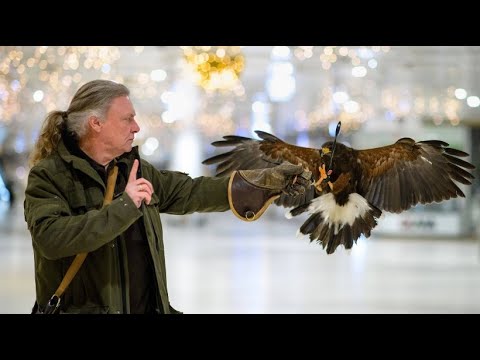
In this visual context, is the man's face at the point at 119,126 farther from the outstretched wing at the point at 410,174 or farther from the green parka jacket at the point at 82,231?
the outstretched wing at the point at 410,174

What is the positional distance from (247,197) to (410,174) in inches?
28.5

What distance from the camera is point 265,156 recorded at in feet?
9.33

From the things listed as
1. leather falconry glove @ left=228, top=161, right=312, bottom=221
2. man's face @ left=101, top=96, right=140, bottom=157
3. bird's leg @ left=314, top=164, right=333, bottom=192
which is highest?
man's face @ left=101, top=96, right=140, bottom=157

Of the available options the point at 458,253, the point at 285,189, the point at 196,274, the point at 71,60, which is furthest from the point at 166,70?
the point at 285,189

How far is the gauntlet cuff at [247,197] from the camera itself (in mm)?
2330

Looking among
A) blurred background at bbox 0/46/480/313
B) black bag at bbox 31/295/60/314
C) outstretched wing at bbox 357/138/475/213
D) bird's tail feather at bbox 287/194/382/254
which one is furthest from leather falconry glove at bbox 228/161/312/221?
blurred background at bbox 0/46/480/313

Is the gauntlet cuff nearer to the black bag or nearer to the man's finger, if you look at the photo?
the man's finger

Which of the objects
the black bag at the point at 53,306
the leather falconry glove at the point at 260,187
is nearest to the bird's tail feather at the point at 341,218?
the leather falconry glove at the point at 260,187

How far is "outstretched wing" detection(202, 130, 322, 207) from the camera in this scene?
2734mm

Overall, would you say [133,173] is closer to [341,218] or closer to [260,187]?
[260,187]

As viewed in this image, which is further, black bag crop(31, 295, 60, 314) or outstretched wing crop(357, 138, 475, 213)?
outstretched wing crop(357, 138, 475, 213)

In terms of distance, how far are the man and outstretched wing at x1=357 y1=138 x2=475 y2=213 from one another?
0.51m

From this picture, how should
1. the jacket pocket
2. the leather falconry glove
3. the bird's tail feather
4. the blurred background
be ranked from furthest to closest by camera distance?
the blurred background, the bird's tail feather, the leather falconry glove, the jacket pocket

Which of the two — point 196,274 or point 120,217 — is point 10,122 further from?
point 120,217
